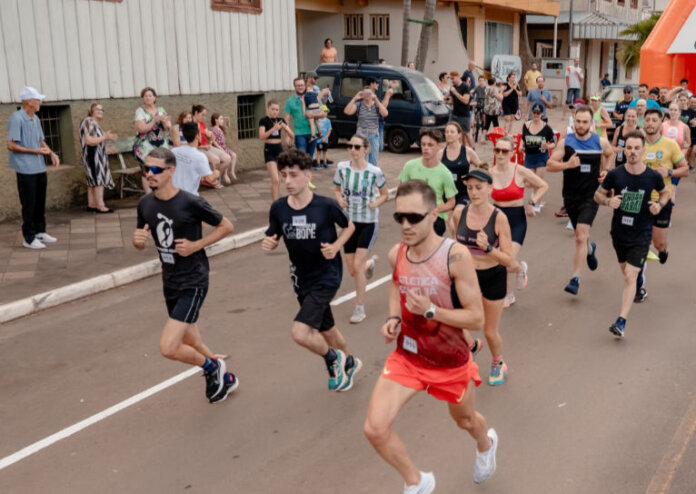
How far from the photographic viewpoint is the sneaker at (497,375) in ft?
20.8

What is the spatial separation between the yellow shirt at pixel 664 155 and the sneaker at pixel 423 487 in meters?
6.02

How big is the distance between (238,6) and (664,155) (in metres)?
10.5

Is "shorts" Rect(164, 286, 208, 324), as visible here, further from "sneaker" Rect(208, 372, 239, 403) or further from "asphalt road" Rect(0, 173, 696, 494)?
"asphalt road" Rect(0, 173, 696, 494)

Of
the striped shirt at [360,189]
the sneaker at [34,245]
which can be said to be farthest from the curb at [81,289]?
the striped shirt at [360,189]

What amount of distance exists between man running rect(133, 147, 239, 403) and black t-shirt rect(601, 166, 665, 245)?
405 cm

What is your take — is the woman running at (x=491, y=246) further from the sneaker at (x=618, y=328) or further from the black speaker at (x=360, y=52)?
the black speaker at (x=360, y=52)

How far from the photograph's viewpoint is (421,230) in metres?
4.12

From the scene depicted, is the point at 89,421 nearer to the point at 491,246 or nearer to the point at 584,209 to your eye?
the point at 491,246

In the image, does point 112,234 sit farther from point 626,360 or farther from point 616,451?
point 616,451

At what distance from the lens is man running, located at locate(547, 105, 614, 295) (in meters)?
9.00

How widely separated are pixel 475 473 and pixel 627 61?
38.7 m

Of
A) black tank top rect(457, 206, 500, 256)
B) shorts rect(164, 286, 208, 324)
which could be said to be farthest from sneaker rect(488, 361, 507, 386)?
shorts rect(164, 286, 208, 324)

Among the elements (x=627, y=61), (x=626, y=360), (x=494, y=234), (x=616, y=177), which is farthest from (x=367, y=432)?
(x=627, y=61)

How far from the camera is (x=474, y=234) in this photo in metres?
6.24
